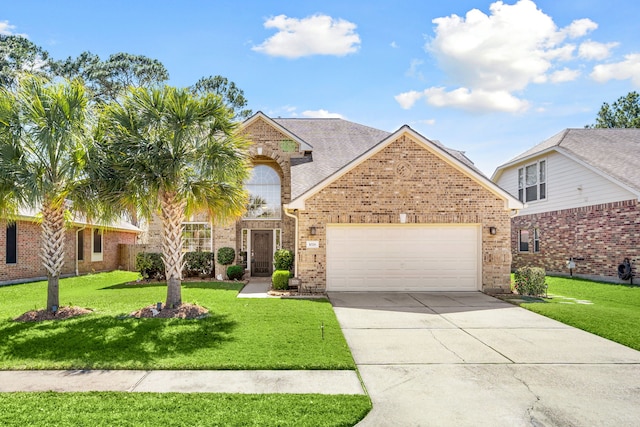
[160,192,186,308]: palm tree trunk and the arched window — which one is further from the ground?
the arched window

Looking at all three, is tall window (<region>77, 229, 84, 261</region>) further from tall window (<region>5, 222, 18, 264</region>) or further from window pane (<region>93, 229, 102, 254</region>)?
tall window (<region>5, 222, 18, 264</region>)

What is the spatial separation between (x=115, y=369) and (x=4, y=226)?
1377 cm

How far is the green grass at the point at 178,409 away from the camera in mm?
4477

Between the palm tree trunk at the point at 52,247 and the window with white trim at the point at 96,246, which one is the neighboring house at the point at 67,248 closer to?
the window with white trim at the point at 96,246

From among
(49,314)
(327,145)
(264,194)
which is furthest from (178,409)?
(327,145)

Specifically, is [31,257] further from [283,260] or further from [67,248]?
[283,260]

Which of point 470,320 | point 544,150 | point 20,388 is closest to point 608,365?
point 470,320

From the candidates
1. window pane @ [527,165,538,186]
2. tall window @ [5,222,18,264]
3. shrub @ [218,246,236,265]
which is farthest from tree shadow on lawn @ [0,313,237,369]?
window pane @ [527,165,538,186]

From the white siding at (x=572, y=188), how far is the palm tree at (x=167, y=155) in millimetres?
13392

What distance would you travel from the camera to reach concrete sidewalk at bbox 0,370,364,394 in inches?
215

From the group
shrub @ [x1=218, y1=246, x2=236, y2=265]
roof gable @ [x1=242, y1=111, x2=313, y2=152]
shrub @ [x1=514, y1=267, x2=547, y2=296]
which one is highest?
roof gable @ [x1=242, y1=111, x2=313, y2=152]

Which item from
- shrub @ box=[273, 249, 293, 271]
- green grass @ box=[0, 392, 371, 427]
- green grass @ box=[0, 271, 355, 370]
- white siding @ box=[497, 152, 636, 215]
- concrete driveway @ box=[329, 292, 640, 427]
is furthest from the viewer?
white siding @ box=[497, 152, 636, 215]

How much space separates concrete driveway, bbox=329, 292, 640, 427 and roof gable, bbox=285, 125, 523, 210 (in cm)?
444

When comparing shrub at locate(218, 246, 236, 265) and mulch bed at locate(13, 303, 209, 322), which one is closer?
mulch bed at locate(13, 303, 209, 322)
